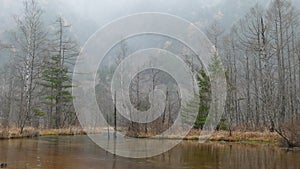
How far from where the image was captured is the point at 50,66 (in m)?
29.0

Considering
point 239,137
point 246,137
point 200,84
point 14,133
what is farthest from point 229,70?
point 14,133

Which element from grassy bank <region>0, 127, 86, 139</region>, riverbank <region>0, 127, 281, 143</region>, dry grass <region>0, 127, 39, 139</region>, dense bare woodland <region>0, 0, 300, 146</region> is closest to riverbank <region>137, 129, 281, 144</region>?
riverbank <region>0, 127, 281, 143</region>

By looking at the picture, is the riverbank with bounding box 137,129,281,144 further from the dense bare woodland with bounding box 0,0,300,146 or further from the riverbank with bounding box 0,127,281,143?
the dense bare woodland with bounding box 0,0,300,146

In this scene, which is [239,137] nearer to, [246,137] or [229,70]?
[246,137]

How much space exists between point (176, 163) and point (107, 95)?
33.8m

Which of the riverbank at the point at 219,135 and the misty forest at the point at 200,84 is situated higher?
the misty forest at the point at 200,84

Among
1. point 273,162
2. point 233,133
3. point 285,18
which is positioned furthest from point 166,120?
point 273,162

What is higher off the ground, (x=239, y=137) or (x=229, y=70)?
(x=229, y=70)

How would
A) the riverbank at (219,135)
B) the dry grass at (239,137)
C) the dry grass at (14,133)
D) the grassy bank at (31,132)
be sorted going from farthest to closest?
the dry grass at (239,137) < the riverbank at (219,135) < the grassy bank at (31,132) < the dry grass at (14,133)

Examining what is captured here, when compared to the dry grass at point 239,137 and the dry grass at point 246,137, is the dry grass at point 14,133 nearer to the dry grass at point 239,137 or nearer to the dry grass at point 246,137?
the dry grass at point 239,137

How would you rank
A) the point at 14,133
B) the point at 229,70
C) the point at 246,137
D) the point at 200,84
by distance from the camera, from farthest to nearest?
the point at 229,70
the point at 200,84
the point at 246,137
the point at 14,133

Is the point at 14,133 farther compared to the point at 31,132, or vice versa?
the point at 31,132

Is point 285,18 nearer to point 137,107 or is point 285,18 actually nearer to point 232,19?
point 137,107

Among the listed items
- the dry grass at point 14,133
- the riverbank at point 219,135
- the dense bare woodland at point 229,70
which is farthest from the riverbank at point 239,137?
the dry grass at point 14,133
